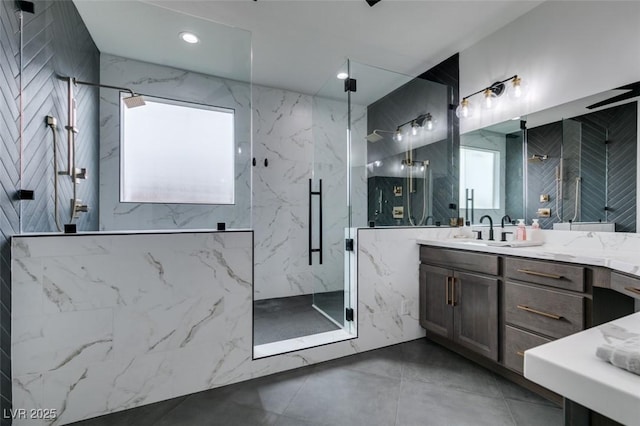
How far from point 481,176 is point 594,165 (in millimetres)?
920

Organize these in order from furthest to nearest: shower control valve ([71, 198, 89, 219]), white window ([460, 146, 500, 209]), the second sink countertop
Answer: white window ([460, 146, 500, 209])
shower control valve ([71, 198, 89, 219])
the second sink countertop

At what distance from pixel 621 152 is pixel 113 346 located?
3.31 m

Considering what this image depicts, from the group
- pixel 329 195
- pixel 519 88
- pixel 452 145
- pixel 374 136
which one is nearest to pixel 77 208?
pixel 329 195

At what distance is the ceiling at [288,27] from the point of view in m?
2.30

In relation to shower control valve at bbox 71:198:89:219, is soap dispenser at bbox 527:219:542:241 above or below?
below

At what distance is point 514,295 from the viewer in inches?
75.9

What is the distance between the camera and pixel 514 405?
1.75m

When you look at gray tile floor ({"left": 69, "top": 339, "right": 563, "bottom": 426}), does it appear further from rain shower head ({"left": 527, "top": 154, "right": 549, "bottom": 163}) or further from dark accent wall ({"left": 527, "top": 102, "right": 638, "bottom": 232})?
rain shower head ({"left": 527, "top": 154, "right": 549, "bottom": 163})

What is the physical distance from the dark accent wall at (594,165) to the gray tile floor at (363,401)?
1.28 m

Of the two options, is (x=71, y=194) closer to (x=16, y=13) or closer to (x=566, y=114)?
(x=16, y=13)

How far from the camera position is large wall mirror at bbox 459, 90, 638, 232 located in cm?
186

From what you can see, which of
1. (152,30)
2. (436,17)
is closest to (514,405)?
(436,17)

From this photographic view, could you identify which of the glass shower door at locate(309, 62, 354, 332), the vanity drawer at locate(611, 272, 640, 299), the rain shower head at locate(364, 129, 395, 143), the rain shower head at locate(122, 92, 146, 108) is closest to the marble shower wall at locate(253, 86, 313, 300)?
the glass shower door at locate(309, 62, 354, 332)

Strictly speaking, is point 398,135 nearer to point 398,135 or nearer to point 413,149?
point 398,135
